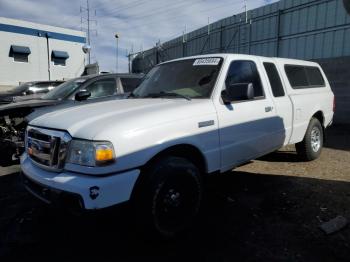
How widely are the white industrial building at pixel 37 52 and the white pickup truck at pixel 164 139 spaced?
28730 mm

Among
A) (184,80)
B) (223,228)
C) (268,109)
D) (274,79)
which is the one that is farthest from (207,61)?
(223,228)

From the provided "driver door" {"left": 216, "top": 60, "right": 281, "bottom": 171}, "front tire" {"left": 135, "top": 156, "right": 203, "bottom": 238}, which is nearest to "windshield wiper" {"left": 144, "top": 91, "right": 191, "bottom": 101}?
"driver door" {"left": 216, "top": 60, "right": 281, "bottom": 171}

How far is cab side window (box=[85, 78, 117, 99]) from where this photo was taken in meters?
7.42

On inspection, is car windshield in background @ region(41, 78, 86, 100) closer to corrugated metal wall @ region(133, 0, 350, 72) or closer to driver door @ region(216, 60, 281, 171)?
driver door @ region(216, 60, 281, 171)

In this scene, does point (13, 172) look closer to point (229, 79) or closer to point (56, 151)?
point (56, 151)

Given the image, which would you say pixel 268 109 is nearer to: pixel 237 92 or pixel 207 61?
pixel 237 92

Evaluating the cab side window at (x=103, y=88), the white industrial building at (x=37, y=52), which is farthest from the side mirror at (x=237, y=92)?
the white industrial building at (x=37, y=52)

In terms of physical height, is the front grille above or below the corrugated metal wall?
below

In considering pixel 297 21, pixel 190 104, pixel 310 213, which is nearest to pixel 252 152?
pixel 310 213

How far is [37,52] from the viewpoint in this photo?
3212cm

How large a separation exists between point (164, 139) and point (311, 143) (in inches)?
154

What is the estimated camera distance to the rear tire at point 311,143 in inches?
235

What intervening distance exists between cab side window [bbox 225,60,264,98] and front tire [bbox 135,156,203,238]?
132cm

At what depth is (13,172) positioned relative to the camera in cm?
609
